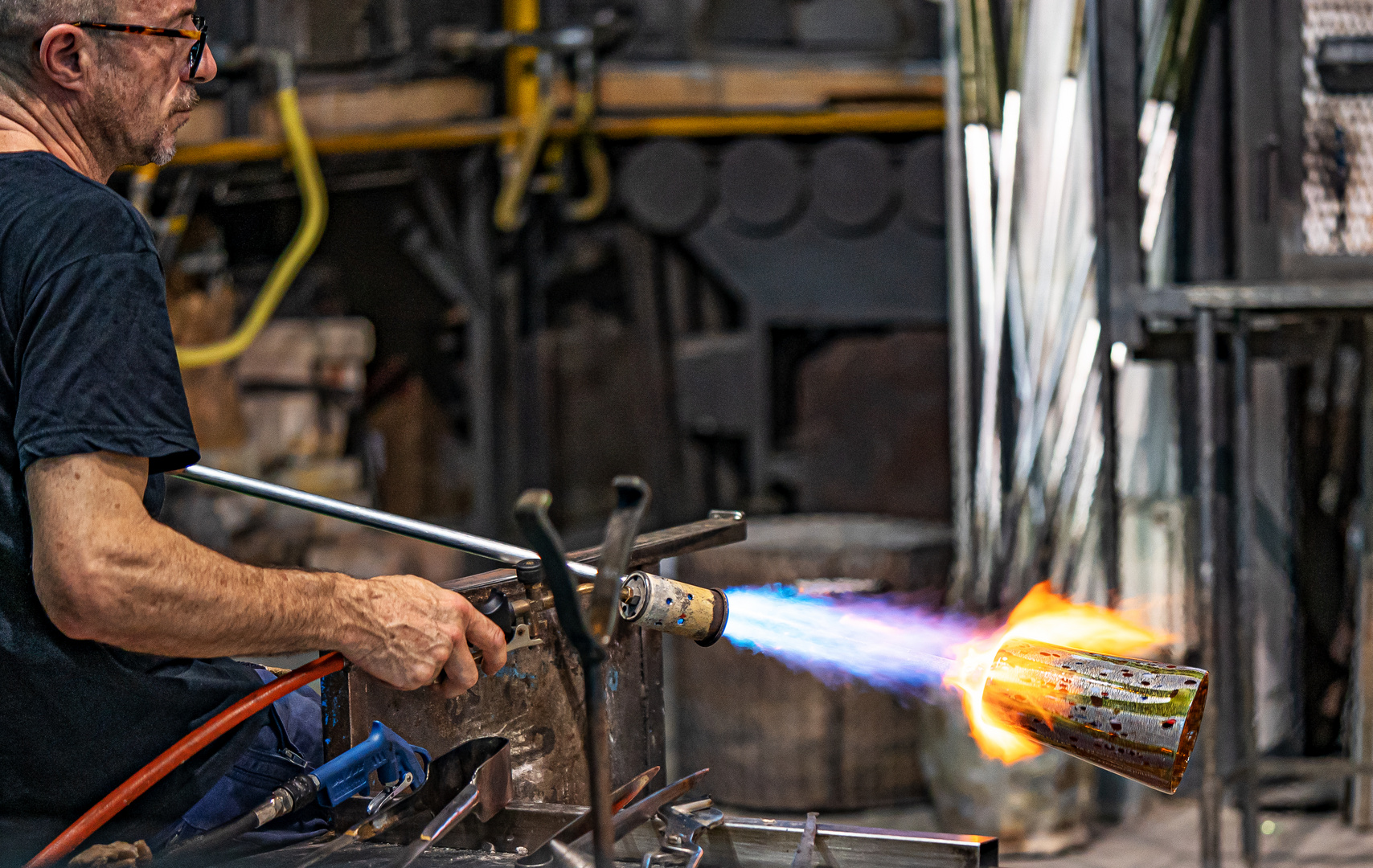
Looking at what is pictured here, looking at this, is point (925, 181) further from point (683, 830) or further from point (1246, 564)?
point (683, 830)

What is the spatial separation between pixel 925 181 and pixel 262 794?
413cm

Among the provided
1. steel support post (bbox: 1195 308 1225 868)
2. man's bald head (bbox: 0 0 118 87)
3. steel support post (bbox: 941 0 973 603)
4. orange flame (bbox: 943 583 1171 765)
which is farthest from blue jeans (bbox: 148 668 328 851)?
steel support post (bbox: 941 0 973 603)

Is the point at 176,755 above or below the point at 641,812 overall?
above

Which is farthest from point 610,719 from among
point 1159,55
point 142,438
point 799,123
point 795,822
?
point 799,123

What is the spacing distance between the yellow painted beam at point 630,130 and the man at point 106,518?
374 centimetres

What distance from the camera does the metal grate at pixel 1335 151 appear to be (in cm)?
342

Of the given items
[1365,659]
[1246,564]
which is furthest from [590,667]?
[1365,659]

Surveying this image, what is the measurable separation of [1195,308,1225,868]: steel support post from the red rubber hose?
2522 mm

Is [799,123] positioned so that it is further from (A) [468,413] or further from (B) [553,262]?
(A) [468,413]

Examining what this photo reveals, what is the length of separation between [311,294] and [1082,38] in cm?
351

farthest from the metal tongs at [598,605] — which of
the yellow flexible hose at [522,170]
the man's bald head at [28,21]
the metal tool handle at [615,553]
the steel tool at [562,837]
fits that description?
the yellow flexible hose at [522,170]

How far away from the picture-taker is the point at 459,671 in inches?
61.6

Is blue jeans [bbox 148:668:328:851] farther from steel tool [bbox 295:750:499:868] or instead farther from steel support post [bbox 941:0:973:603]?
steel support post [bbox 941:0:973:603]

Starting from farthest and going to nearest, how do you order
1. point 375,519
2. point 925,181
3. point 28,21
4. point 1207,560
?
point 925,181 → point 1207,560 → point 375,519 → point 28,21
